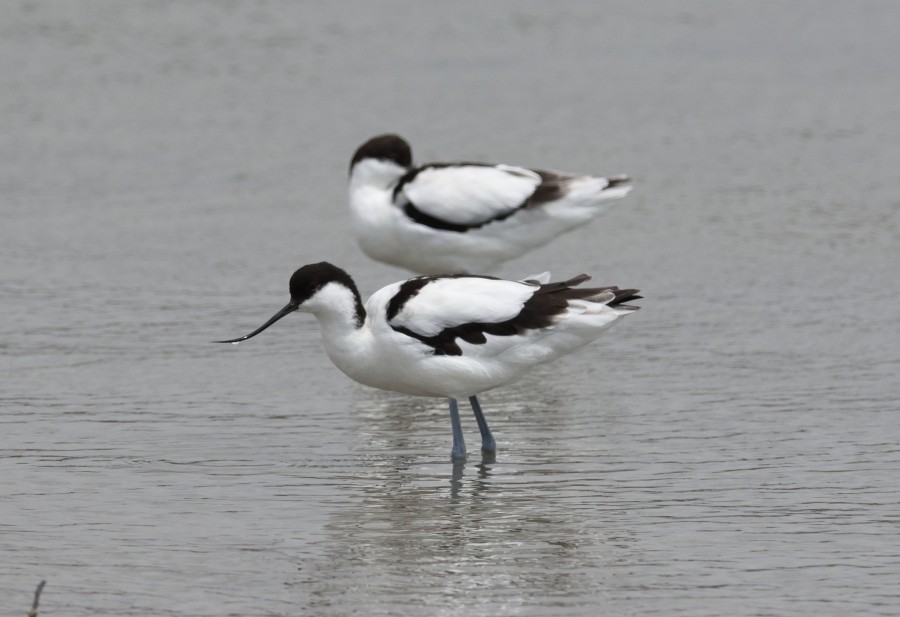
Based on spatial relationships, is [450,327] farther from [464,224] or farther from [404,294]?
[464,224]

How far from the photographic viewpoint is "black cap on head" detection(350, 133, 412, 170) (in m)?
10.7

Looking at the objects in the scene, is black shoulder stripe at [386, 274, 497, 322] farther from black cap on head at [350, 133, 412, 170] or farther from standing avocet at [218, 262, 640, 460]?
black cap on head at [350, 133, 412, 170]

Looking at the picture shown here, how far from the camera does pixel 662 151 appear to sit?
1345 cm

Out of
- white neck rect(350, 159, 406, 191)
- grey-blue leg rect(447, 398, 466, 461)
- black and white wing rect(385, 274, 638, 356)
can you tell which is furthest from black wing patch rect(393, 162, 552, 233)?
grey-blue leg rect(447, 398, 466, 461)

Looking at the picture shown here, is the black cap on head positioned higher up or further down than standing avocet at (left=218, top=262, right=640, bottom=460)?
higher up

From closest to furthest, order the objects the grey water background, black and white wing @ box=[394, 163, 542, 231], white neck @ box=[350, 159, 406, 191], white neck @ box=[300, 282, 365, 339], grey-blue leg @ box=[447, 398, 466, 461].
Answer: the grey water background → grey-blue leg @ box=[447, 398, 466, 461] → white neck @ box=[300, 282, 365, 339] → black and white wing @ box=[394, 163, 542, 231] → white neck @ box=[350, 159, 406, 191]

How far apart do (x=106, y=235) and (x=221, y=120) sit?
3.24m

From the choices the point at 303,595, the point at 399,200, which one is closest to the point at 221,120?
the point at 399,200

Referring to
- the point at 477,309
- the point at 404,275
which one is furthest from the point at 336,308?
the point at 404,275

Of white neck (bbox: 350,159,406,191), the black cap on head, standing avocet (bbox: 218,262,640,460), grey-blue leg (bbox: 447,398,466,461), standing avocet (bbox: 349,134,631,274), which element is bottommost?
grey-blue leg (bbox: 447,398,466,461)

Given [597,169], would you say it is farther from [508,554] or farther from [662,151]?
[508,554]

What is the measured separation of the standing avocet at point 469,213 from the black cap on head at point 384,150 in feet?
0.87

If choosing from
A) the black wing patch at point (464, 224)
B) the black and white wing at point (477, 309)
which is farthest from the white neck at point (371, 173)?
the black and white wing at point (477, 309)

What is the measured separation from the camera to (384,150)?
35.2ft
